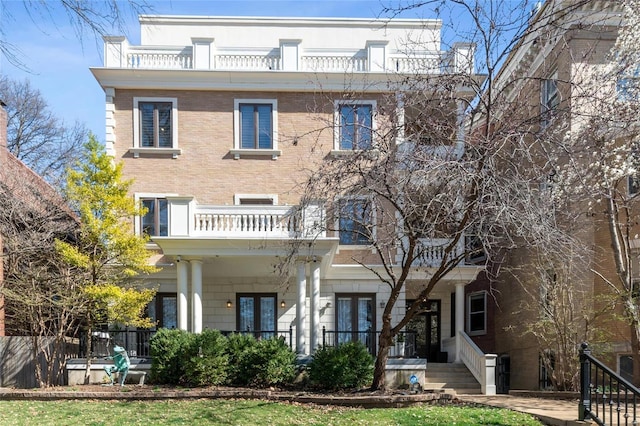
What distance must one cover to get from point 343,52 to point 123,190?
841cm

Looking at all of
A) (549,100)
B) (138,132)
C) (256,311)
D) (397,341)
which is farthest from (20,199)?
(549,100)

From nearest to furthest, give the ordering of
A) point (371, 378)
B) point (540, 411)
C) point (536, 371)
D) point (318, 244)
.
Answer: point (540, 411)
point (371, 378)
point (318, 244)
point (536, 371)

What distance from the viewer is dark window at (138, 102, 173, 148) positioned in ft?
61.2

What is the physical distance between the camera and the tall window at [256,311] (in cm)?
1870

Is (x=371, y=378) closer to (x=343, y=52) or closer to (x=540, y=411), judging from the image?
(x=540, y=411)

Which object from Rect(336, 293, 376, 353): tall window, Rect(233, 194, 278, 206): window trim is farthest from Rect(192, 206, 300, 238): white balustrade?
Rect(336, 293, 376, 353): tall window

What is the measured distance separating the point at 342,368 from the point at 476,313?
34.2 ft

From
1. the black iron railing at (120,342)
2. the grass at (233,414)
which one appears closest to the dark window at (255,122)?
the black iron railing at (120,342)

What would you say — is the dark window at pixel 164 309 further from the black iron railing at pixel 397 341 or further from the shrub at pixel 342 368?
the shrub at pixel 342 368

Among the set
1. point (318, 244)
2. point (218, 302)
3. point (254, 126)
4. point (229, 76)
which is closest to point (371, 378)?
point (318, 244)

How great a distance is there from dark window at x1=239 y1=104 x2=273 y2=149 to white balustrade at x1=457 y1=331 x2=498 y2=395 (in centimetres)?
884

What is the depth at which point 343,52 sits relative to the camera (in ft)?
62.1

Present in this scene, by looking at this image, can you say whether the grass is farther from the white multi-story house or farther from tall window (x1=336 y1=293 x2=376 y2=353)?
tall window (x1=336 y1=293 x2=376 y2=353)

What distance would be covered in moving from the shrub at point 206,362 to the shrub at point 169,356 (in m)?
0.19
